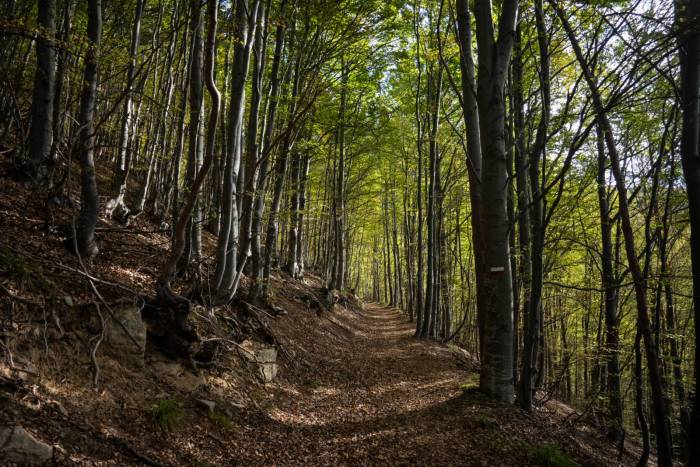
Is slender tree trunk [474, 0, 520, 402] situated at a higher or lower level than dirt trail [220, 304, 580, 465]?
higher

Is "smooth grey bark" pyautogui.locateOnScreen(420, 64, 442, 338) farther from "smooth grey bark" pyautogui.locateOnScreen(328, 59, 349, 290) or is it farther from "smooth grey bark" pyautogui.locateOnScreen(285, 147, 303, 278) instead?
"smooth grey bark" pyautogui.locateOnScreen(285, 147, 303, 278)

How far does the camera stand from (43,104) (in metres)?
5.73

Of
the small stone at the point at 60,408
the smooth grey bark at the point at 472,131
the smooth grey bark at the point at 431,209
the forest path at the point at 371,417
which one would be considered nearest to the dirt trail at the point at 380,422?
the forest path at the point at 371,417

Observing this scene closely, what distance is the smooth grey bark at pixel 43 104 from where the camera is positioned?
5.66 metres

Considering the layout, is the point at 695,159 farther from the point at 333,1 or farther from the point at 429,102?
the point at 429,102

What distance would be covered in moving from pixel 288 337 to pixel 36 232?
5516 mm

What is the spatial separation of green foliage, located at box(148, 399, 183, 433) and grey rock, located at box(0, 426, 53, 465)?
4.18 feet

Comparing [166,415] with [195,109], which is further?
[195,109]

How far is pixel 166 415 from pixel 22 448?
5.07ft

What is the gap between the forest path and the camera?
14.7ft

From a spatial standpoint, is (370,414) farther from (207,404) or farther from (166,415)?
(166,415)

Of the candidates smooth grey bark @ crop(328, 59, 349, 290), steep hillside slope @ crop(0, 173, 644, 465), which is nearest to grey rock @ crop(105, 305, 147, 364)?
steep hillside slope @ crop(0, 173, 644, 465)

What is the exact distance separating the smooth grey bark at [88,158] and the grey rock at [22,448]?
3142 millimetres

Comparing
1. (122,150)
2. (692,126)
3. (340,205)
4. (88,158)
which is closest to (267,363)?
(88,158)
